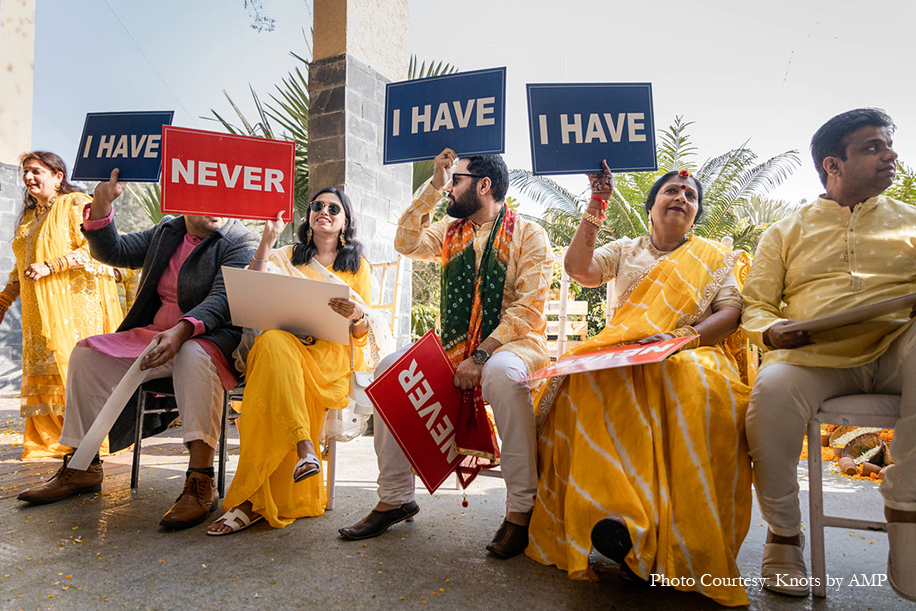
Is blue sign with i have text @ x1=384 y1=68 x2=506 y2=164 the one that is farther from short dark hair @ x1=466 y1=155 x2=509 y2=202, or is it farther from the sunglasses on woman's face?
the sunglasses on woman's face

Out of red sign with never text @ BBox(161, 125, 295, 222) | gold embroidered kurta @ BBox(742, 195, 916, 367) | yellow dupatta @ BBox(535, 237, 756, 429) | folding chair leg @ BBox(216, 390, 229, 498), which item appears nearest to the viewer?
gold embroidered kurta @ BBox(742, 195, 916, 367)

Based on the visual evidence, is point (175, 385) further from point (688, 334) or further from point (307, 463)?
point (688, 334)

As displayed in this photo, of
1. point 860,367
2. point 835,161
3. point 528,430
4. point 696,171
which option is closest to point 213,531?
point 528,430

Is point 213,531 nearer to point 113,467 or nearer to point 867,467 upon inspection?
point 113,467

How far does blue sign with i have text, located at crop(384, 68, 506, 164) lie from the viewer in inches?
97.4

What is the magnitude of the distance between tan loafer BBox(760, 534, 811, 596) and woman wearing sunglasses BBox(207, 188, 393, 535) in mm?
1513

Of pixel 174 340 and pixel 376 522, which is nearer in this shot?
pixel 376 522

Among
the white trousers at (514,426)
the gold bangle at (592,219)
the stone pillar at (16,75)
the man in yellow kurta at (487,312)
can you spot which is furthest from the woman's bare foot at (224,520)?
the stone pillar at (16,75)

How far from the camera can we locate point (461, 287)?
2531 millimetres

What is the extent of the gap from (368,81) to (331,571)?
14.1ft

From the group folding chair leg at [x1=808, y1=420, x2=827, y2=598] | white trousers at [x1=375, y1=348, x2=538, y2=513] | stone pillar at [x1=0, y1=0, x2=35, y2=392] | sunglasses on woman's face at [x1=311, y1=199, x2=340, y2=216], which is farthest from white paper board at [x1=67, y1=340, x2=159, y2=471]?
stone pillar at [x1=0, y1=0, x2=35, y2=392]

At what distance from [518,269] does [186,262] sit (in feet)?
5.23

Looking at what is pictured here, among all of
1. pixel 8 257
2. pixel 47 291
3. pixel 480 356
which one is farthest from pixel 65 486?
pixel 8 257

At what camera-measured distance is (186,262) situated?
114 inches
